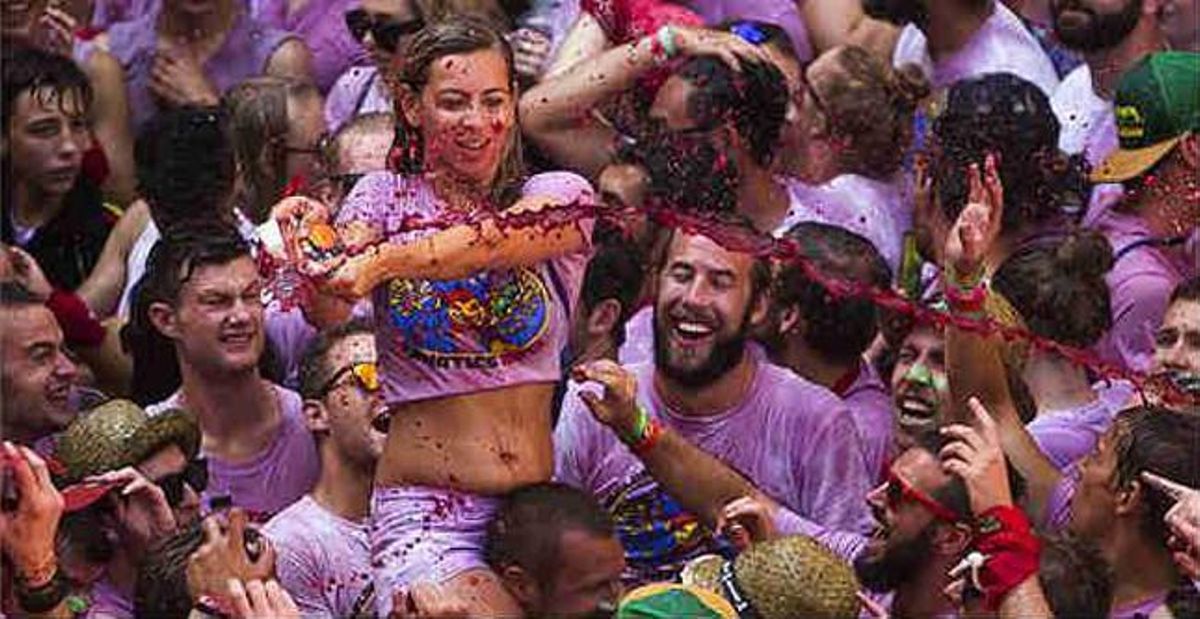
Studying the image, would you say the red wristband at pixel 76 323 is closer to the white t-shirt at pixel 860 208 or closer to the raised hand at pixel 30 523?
the white t-shirt at pixel 860 208

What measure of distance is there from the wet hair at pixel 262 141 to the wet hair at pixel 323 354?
0.83 metres

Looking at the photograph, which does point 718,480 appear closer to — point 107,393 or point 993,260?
point 993,260

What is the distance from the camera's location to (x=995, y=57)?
31.0 feet

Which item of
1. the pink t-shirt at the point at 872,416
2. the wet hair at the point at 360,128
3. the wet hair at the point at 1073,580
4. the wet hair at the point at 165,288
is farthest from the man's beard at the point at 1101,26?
the wet hair at the point at 1073,580

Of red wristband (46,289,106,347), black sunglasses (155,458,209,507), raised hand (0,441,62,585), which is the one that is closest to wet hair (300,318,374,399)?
black sunglasses (155,458,209,507)

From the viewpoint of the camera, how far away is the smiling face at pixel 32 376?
8664 mm

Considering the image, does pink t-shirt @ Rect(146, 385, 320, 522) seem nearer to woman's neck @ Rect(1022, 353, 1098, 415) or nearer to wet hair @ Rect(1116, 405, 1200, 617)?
woman's neck @ Rect(1022, 353, 1098, 415)

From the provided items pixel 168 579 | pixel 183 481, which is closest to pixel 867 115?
pixel 183 481

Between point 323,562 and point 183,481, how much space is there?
1.12ft

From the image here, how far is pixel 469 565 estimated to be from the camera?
25.3 ft

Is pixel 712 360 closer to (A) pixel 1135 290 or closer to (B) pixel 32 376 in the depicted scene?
(A) pixel 1135 290

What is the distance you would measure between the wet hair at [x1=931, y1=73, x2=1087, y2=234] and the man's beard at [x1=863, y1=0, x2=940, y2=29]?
0.69m

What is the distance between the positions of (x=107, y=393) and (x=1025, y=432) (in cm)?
229

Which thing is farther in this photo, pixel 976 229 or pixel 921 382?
pixel 921 382
